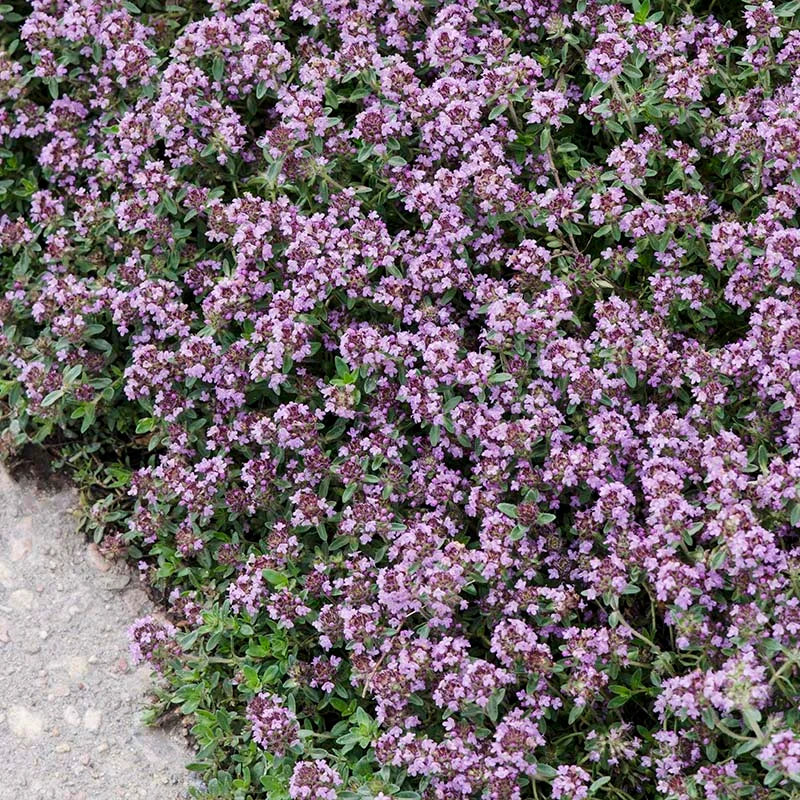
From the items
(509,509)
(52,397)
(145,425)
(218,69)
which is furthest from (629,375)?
(52,397)

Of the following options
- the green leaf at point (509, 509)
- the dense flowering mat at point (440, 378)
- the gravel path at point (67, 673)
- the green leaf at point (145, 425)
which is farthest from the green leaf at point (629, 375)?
the gravel path at point (67, 673)

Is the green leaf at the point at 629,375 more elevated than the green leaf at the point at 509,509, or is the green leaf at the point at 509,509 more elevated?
the green leaf at the point at 629,375

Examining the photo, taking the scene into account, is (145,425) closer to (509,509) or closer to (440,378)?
(440,378)

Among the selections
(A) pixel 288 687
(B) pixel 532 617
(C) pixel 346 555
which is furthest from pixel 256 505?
(B) pixel 532 617

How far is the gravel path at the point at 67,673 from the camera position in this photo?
13.4 ft

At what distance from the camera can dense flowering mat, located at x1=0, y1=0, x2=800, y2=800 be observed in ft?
11.6

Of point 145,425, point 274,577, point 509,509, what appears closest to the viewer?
point 509,509

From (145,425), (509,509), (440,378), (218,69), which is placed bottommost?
(145,425)

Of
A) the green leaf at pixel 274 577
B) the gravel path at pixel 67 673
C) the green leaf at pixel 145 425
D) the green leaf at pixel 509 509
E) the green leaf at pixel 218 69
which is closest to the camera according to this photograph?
the green leaf at pixel 509 509

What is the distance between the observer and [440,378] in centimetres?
392

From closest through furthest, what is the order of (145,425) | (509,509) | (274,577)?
1. (509,509)
2. (274,577)
3. (145,425)

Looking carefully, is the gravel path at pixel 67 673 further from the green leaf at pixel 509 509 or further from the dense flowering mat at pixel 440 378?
the green leaf at pixel 509 509

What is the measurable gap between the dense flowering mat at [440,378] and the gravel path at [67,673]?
19 cm

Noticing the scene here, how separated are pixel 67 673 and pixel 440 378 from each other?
1711 millimetres
